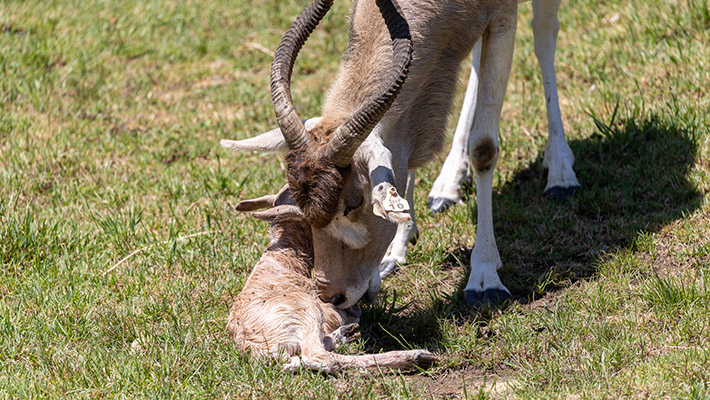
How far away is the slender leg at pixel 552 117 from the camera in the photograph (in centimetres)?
686

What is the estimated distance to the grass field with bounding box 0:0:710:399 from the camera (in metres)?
4.54

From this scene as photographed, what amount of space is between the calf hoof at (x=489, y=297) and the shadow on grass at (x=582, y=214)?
0.23 ft

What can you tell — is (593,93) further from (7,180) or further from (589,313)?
(7,180)

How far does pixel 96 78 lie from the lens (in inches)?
366

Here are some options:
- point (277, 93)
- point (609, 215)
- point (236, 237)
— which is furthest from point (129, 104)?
point (609, 215)

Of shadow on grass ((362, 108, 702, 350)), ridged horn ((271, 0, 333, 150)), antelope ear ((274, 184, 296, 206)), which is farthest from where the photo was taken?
shadow on grass ((362, 108, 702, 350))

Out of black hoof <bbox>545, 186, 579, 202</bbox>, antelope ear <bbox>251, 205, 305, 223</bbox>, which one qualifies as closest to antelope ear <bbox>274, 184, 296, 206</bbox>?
antelope ear <bbox>251, 205, 305, 223</bbox>

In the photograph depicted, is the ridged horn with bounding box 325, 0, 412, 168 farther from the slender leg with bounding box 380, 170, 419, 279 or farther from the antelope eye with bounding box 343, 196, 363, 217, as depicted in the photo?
the slender leg with bounding box 380, 170, 419, 279

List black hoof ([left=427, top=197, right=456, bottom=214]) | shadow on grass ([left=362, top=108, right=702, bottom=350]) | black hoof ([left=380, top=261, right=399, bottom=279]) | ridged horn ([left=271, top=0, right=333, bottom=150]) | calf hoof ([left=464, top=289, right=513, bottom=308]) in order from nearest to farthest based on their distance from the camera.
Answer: ridged horn ([left=271, top=0, right=333, bottom=150])
shadow on grass ([left=362, top=108, right=702, bottom=350])
calf hoof ([left=464, top=289, right=513, bottom=308])
black hoof ([left=380, top=261, right=399, bottom=279])
black hoof ([left=427, top=197, right=456, bottom=214])

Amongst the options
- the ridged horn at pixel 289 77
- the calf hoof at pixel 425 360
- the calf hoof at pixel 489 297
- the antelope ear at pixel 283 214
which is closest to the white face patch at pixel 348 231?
the antelope ear at pixel 283 214

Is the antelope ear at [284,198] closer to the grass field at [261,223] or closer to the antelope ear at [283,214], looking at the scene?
the antelope ear at [283,214]

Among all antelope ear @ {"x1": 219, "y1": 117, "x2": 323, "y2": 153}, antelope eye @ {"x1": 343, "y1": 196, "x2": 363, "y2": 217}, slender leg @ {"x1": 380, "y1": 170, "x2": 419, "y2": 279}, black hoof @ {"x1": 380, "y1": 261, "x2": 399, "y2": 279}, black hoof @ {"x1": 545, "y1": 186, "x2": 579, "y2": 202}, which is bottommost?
black hoof @ {"x1": 380, "y1": 261, "x2": 399, "y2": 279}

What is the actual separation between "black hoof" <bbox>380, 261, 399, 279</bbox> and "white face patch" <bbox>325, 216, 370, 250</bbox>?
1.19 metres

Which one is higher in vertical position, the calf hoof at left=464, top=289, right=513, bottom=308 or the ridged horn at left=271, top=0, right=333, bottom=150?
the ridged horn at left=271, top=0, right=333, bottom=150
